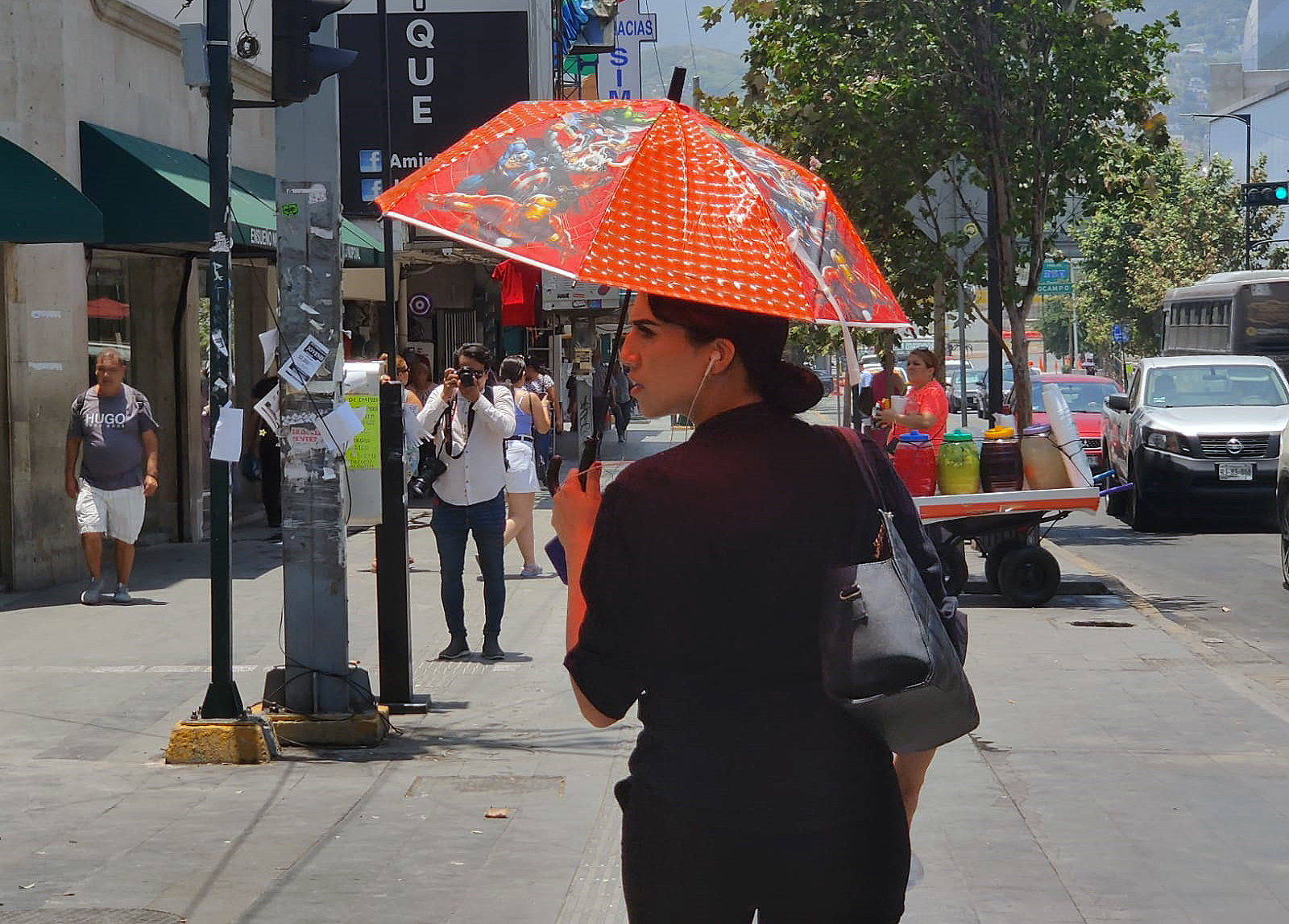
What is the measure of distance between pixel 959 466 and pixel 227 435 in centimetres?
627

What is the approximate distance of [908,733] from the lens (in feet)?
8.86

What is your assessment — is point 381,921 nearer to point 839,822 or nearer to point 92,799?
point 92,799

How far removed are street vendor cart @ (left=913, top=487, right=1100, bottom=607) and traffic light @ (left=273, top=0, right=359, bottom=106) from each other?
5561mm

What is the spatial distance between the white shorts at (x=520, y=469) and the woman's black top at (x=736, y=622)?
10607mm

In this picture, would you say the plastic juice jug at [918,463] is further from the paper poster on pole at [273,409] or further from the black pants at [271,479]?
the black pants at [271,479]

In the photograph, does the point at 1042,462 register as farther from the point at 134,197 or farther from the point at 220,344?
the point at 134,197

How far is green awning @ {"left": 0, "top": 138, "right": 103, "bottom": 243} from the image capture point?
485 inches

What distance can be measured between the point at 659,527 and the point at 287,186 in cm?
579

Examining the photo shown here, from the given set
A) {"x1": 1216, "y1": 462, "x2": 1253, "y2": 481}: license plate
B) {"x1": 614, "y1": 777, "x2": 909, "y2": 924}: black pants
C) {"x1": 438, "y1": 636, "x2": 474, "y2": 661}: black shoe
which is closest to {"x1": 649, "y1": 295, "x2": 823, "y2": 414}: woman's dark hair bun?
{"x1": 614, "y1": 777, "x2": 909, "y2": 924}: black pants

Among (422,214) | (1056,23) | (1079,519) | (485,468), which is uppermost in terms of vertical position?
(1056,23)

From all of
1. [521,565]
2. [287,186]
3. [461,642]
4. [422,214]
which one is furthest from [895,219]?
[422,214]

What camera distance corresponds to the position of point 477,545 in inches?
411

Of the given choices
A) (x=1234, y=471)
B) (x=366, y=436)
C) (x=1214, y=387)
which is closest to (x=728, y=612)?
(x=366, y=436)

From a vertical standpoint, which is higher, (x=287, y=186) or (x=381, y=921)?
(x=287, y=186)
